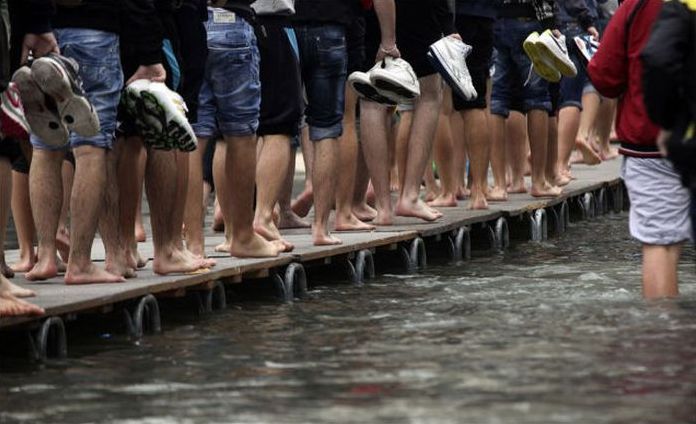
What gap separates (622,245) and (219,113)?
405 centimetres

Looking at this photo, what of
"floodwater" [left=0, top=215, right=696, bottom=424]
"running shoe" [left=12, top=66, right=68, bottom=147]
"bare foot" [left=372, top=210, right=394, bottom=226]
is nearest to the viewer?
"floodwater" [left=0, top=215, right=696, bottom=424]

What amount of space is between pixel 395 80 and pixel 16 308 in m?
4.41

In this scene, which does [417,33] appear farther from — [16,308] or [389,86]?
[16,308]

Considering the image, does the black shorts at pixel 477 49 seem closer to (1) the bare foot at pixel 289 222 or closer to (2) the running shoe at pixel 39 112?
(1) the bare foot at pixel 289 222

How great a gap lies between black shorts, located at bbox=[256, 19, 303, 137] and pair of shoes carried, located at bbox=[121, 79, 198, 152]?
1492 mm

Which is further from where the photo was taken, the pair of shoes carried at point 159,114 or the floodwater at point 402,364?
the pair of shoes carried at point 159,114

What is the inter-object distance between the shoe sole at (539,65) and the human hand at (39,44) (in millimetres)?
5985

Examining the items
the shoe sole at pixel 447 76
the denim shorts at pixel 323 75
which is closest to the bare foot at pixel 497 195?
the shoe sole at pixel 447 76

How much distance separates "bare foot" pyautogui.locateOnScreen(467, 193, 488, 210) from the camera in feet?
46.9

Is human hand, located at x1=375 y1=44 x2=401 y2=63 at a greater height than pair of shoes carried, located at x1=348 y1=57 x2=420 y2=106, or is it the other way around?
human hand, located at x1=375 y1=44 x2=401 y2=63

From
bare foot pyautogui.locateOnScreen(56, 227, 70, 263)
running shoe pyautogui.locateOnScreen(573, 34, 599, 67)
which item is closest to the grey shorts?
bare foot pyautogui.locateOnScreen(56, 227, 70, 263)

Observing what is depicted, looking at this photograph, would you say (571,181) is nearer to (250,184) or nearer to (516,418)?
(250,184)

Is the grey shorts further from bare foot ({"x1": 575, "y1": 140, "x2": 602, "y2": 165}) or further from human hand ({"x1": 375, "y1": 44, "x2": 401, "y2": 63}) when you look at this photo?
bare foot ({"x1": 575, "y1": 140, "x2": 602, "y2": 165})

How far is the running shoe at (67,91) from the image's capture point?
28.9 ft
